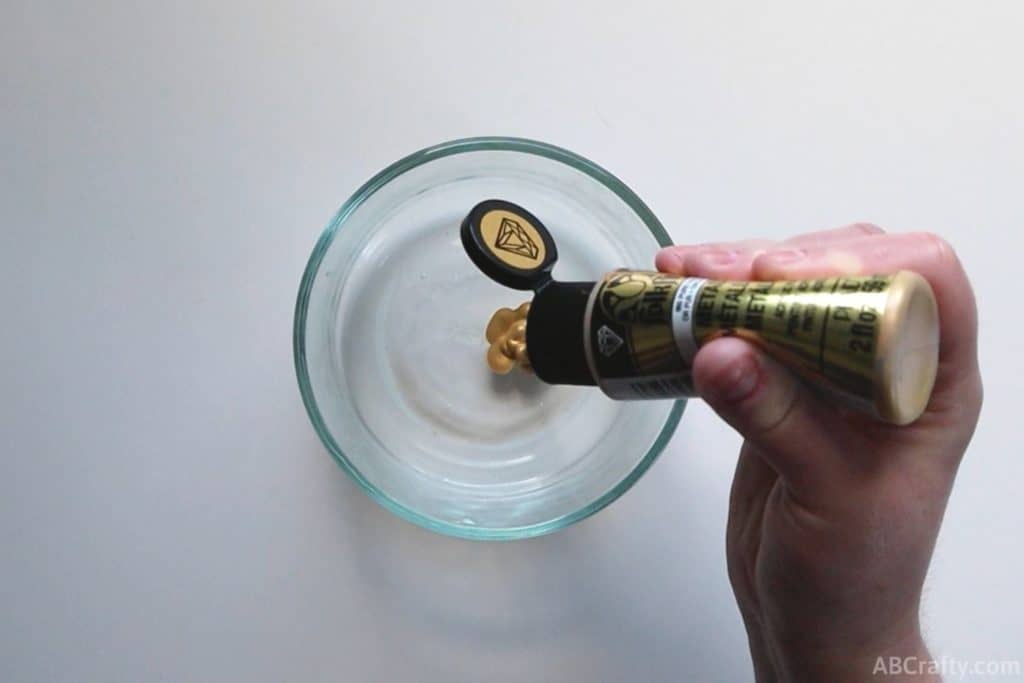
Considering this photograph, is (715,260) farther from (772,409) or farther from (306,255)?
(306,255)

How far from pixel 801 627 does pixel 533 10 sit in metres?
0.52

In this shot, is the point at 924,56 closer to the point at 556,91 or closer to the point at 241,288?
the point at 556,91

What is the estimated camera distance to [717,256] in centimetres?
47

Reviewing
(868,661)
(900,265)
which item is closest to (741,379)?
(900,265)

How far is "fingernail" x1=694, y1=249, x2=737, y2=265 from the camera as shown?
1.53 feet

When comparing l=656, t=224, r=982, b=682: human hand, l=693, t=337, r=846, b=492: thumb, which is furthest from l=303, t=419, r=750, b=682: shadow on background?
l=693, t=337, r=846, b=492: thumb

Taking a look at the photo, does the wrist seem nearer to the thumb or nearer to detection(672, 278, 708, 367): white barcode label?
the thumb

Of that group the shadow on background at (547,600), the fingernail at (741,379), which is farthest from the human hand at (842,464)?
the shadow on background at (547,600)

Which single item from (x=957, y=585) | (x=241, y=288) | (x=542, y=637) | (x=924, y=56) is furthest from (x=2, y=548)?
(x=924, y=56)

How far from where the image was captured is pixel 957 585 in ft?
2.16

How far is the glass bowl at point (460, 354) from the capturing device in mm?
659

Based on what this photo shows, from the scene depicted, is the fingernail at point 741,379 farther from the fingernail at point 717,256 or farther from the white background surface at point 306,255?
the white background surface at point 306,255

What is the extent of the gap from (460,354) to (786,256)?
0.34 m

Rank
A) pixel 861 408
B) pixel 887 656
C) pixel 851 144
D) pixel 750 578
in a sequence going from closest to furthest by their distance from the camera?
pixel 861 408 → pixel 887 656 → pixel 750 578 → pixel 851 144
